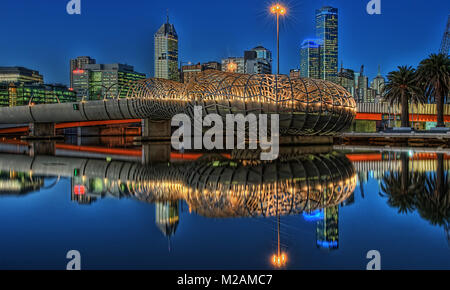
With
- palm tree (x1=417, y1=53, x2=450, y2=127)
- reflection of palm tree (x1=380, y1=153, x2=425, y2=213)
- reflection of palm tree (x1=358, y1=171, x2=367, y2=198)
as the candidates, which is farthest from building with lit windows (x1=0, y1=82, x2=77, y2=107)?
reflection of palm tree (x1=380, y1=153, x2=425, y2=213)

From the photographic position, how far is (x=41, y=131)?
218ft

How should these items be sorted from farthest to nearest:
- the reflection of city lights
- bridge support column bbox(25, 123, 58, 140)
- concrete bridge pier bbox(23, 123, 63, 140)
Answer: bridge support column bbox(25, 123, 58, 140)
concrete bridge pier bbox(23, 123, 63, 140)
the reflection of city lights

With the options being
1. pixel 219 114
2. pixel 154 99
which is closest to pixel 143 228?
pixel 219 114

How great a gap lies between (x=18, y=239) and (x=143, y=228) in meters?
2.30

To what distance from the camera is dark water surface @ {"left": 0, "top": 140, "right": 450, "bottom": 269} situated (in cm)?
615

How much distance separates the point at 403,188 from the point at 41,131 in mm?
64943

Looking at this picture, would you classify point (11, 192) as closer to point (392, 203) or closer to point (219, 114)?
point (392, 203)

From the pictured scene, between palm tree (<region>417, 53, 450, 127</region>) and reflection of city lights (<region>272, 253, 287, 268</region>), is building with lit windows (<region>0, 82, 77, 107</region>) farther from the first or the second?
reflection of city lights (<region>272, 253, 287, 268</region>)

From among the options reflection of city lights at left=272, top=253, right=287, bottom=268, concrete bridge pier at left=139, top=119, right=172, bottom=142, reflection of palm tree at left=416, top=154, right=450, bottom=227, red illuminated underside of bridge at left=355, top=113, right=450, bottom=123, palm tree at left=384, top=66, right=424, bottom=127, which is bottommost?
reflection of city lights at left=272, top=253, right=287, bottom=268

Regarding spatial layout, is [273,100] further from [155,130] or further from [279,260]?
[279,260]

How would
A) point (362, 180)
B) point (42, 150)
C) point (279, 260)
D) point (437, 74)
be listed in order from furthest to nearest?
point (437, 74), point (42, 150), point (362, 180), point (279, 260)

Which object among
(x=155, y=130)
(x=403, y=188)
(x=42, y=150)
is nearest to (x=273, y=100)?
(x=155, y=130)

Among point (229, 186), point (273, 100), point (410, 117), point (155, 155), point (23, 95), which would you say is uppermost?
point (23, 95)

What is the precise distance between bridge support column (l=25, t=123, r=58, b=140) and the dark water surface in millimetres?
54665
